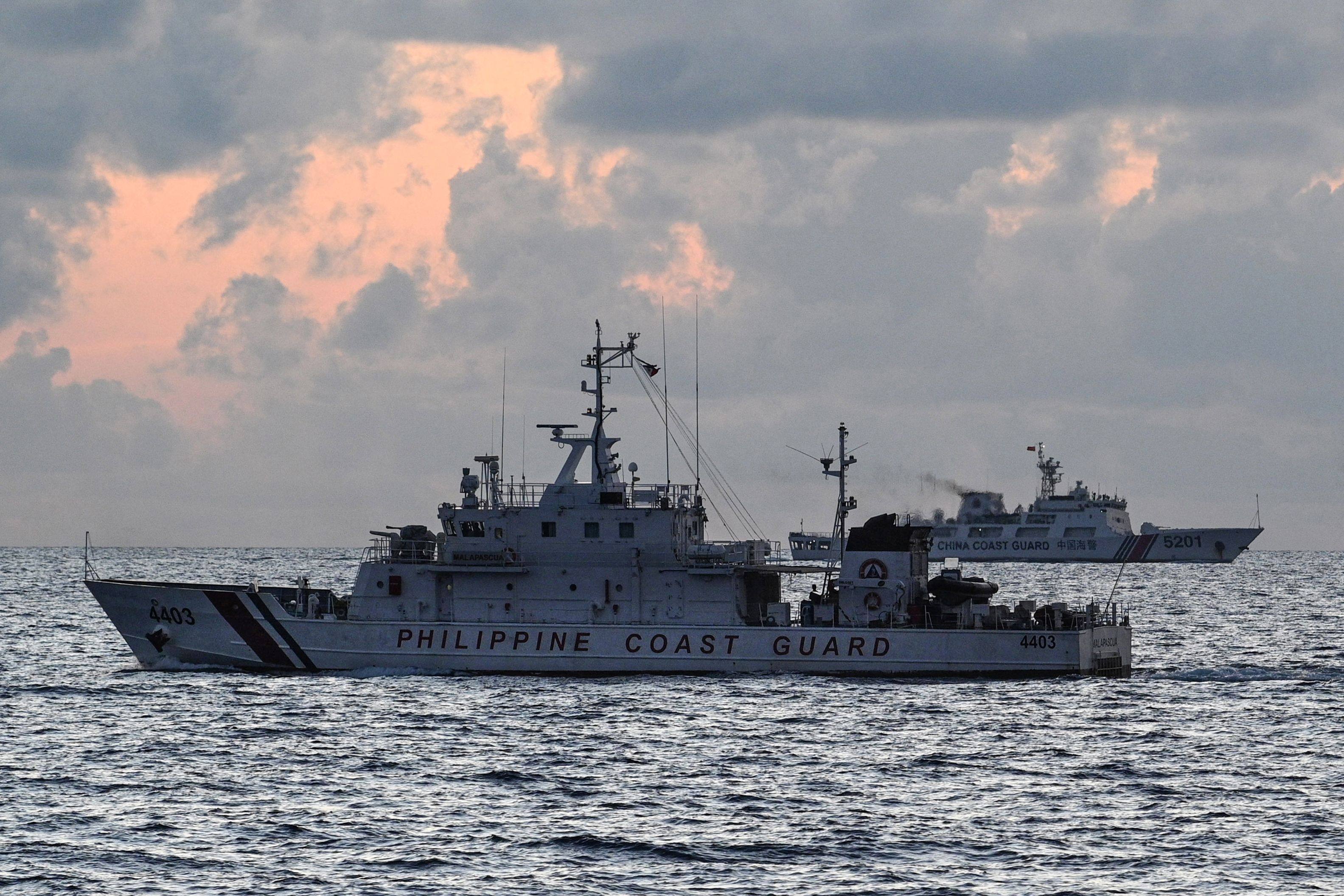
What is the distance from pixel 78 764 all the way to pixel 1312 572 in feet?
563

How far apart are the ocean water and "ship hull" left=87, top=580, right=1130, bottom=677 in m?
0.47

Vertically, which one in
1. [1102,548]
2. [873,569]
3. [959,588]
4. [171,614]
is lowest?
[171,614]

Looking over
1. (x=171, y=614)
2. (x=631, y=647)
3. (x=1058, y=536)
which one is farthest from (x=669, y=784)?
(x=1058, y=536)

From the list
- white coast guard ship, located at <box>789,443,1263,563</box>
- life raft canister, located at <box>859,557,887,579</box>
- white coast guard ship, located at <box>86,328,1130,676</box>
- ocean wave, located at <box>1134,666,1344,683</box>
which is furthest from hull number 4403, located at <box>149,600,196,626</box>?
white coast guard ship, located at <box>789,443,1263,563</box>

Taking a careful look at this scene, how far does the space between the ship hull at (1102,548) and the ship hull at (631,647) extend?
4579 inches

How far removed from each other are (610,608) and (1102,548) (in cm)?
12471

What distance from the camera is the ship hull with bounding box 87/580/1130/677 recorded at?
132ft

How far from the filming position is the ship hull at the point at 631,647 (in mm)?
40312

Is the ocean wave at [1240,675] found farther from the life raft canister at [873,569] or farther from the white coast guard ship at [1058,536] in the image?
the white coast guard ship at [1058,536]

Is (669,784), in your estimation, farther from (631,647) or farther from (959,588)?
(959,588)

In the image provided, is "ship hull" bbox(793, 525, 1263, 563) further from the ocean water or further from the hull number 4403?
the hull number 4403

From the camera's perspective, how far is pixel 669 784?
29.2 metres

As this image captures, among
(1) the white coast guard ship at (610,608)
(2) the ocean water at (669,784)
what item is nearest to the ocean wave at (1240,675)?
(2) the ocean water at (669,784)

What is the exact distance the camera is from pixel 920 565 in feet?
138
